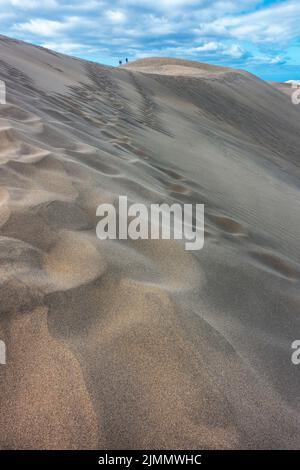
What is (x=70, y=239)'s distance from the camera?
56.2 inches

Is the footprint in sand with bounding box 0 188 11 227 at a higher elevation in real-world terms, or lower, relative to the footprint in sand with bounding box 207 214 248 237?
higher

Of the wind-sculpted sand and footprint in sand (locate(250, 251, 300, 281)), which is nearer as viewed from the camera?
the wind-sculpted sand

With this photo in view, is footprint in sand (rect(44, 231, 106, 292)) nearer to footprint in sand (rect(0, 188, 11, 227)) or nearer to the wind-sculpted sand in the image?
the wind-sculpted sand

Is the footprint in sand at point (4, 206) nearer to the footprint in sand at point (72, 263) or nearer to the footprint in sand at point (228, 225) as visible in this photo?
the footprint in sand at point (72, 263)

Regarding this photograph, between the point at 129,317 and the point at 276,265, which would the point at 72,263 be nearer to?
the point at 129,317

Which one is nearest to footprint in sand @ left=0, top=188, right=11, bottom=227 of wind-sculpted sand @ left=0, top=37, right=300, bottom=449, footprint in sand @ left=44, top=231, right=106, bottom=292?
wind-sculpted sand @ left=0, top=37, right=300, bottom=449

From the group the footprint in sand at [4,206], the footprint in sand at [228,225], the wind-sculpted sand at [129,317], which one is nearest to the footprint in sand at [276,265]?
the wind-sculpted sand at [129,317]

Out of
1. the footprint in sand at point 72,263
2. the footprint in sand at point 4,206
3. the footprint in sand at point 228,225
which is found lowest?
the footprint in sand at point 228,225

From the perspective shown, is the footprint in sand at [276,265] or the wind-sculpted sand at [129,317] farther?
the footprint in sand at [276,265]

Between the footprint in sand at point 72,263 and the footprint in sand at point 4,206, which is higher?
the footprint in sand at point 4,206

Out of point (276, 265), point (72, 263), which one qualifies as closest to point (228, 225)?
point (276, 265)

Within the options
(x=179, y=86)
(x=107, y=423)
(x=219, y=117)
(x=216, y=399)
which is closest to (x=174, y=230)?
(x=216, y=399)
